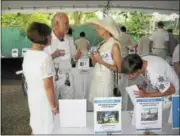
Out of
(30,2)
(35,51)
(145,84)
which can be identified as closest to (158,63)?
(145,84)

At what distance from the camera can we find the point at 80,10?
5.66 meters

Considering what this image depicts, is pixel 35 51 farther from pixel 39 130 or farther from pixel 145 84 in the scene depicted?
pixel 145 84

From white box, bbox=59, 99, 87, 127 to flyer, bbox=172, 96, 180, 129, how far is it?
51 cm

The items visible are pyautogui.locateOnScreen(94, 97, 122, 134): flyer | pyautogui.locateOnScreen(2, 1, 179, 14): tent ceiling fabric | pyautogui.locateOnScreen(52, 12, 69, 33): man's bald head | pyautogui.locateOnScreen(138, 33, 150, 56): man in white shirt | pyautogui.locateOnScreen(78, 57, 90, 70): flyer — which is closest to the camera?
pyautogui.locateOnScreen(94, 97, 122, 134): flyer

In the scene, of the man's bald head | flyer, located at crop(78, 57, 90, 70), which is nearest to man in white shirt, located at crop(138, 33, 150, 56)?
flyer, located at crop(78, 57, 90, 70)

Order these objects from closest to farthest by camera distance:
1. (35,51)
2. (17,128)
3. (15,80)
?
1. (35,51)
2. (17,128)
3. (15,80)

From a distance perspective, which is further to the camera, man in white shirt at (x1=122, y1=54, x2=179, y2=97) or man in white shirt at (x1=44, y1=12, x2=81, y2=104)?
man in white shirt at (x1=44, y1=12, x2=81, y2=104)

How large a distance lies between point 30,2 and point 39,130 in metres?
3.33

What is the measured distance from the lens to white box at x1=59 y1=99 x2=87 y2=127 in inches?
82.1

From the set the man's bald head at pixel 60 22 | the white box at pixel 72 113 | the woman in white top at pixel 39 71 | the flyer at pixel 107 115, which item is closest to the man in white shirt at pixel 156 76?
the flyer at pixel 107 115

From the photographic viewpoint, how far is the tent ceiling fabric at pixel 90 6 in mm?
5348

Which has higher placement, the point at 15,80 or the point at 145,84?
the point at 145,84

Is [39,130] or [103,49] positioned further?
[103,49]

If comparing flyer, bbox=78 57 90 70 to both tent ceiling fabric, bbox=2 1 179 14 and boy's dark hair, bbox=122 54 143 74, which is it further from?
boy's dark hair, bbox=122 54 143 74
